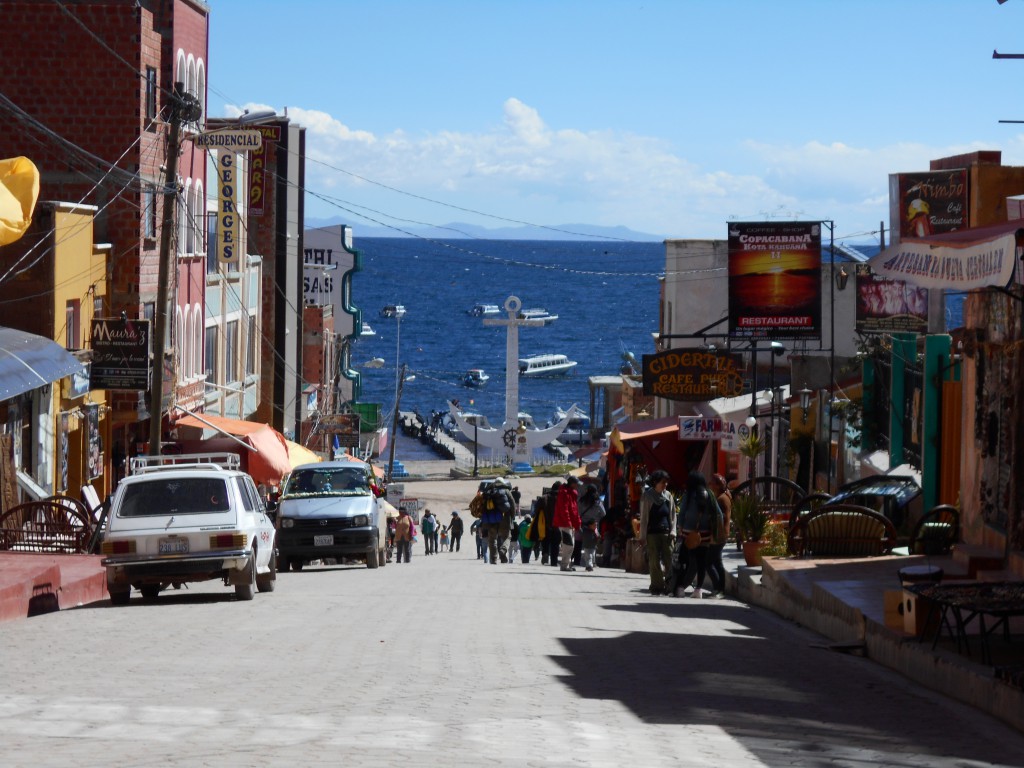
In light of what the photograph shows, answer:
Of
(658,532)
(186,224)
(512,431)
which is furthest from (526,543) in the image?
(512,431)

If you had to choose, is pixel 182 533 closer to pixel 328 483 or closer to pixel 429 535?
pixel 328 483

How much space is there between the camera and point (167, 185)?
27.2m

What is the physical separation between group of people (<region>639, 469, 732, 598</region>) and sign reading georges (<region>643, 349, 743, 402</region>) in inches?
614

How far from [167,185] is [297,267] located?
1142 inches

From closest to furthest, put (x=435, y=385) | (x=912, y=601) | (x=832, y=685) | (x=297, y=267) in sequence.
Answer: (x=832, y=685) < (x=912, y=601) < (x=297, y=267) < (x=435, y=385)

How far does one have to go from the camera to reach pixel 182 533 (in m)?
17.5

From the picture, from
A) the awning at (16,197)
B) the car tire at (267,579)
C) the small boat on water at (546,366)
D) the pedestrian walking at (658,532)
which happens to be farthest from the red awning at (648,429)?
the small boat on water at (546,366)

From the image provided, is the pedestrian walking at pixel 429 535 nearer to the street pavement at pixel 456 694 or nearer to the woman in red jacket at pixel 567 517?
the woman in red jacket at pixel 567 517

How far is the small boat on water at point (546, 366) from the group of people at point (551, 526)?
133 metres

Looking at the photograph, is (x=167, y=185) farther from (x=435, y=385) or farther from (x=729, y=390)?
(x=435, y=385)

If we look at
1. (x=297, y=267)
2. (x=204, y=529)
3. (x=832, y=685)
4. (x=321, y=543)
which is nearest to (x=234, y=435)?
(x=321, y=543)

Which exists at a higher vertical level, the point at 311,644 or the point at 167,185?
the point at 167,185

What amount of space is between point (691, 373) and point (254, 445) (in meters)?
10.4

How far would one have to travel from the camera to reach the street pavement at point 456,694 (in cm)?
791
